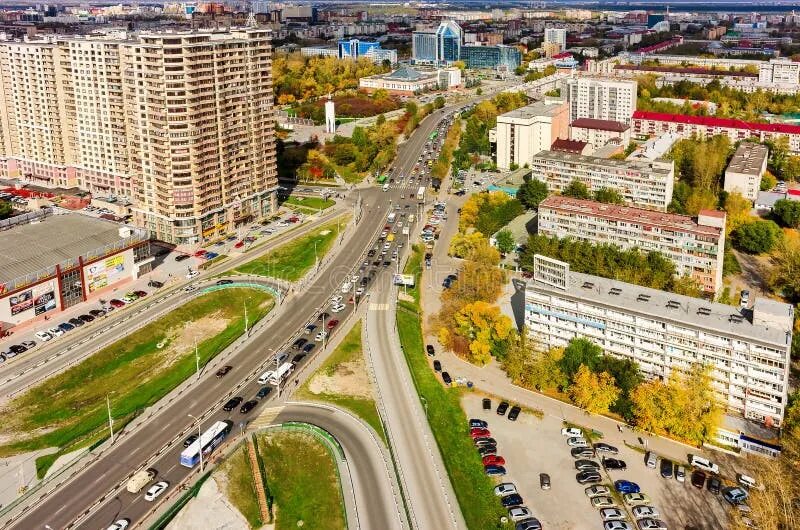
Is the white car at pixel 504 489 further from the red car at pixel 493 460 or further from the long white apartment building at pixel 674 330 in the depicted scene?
the long white apartment building at pixel 674 330

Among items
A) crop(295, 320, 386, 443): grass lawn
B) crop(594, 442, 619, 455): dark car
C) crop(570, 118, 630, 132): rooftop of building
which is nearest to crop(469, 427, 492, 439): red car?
crop(295, 320, 386, 443): grass lawn

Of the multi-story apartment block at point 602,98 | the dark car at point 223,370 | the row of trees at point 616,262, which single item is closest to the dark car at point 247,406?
the dark car at point 223,370

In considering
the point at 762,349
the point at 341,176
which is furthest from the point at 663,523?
the point at 341,176

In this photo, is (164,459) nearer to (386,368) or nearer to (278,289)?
(386,368)

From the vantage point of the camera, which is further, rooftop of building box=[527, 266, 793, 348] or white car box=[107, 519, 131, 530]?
rooftop of building box=[527, 266, 793, 348]

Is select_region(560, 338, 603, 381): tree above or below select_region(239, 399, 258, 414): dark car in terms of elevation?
above

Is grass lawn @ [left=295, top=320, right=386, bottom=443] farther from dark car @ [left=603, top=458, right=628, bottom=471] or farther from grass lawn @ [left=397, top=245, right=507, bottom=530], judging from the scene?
dark car @ [left=603, top=458, right=628, bottom=471]

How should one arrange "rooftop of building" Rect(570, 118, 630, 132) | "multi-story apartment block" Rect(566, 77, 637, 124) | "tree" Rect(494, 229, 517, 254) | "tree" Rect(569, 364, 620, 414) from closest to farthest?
"tree" Rect(569, 364, 620, 414) → "tree" Rect(494, 229, 517, 254) → "rooftop of building" Rect(570, 118, 630, 132) → "multi-story apartment block" Rect(566, 77, 637, 124)
